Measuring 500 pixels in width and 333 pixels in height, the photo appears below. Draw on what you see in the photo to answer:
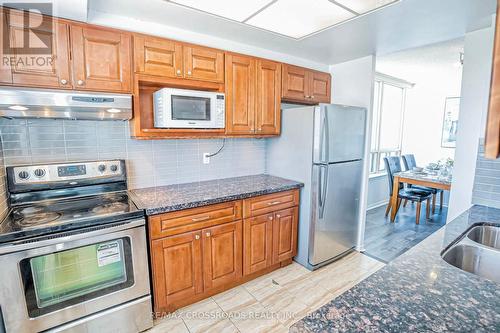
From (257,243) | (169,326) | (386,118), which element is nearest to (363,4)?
(257,243)

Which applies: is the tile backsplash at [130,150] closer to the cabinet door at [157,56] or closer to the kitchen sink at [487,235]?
the cabinet door at [157,56]

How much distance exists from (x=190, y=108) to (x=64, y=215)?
1175 millimetres

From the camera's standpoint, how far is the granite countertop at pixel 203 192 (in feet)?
6.15

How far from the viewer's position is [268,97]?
264 cm

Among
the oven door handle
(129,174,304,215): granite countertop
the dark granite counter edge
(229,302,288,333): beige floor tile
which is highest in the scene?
(129,174,304,215): granite countertop

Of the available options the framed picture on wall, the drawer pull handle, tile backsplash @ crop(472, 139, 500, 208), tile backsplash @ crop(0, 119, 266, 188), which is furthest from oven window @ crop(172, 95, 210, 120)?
the framed picture on wall

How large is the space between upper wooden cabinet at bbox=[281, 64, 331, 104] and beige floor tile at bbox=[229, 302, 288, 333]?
2.12 meters

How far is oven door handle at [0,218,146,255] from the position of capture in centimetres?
136

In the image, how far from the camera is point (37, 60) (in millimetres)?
1602

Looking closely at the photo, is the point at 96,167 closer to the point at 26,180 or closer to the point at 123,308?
the point at 26,180

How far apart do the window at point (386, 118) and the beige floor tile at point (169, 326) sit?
4.20m

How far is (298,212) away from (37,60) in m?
2.48

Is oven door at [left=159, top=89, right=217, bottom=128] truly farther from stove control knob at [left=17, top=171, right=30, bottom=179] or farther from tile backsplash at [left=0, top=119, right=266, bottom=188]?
stove control knob at [left=17, top=171, right=30, bottom=179]

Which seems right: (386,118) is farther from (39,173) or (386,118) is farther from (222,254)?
(39,173)
